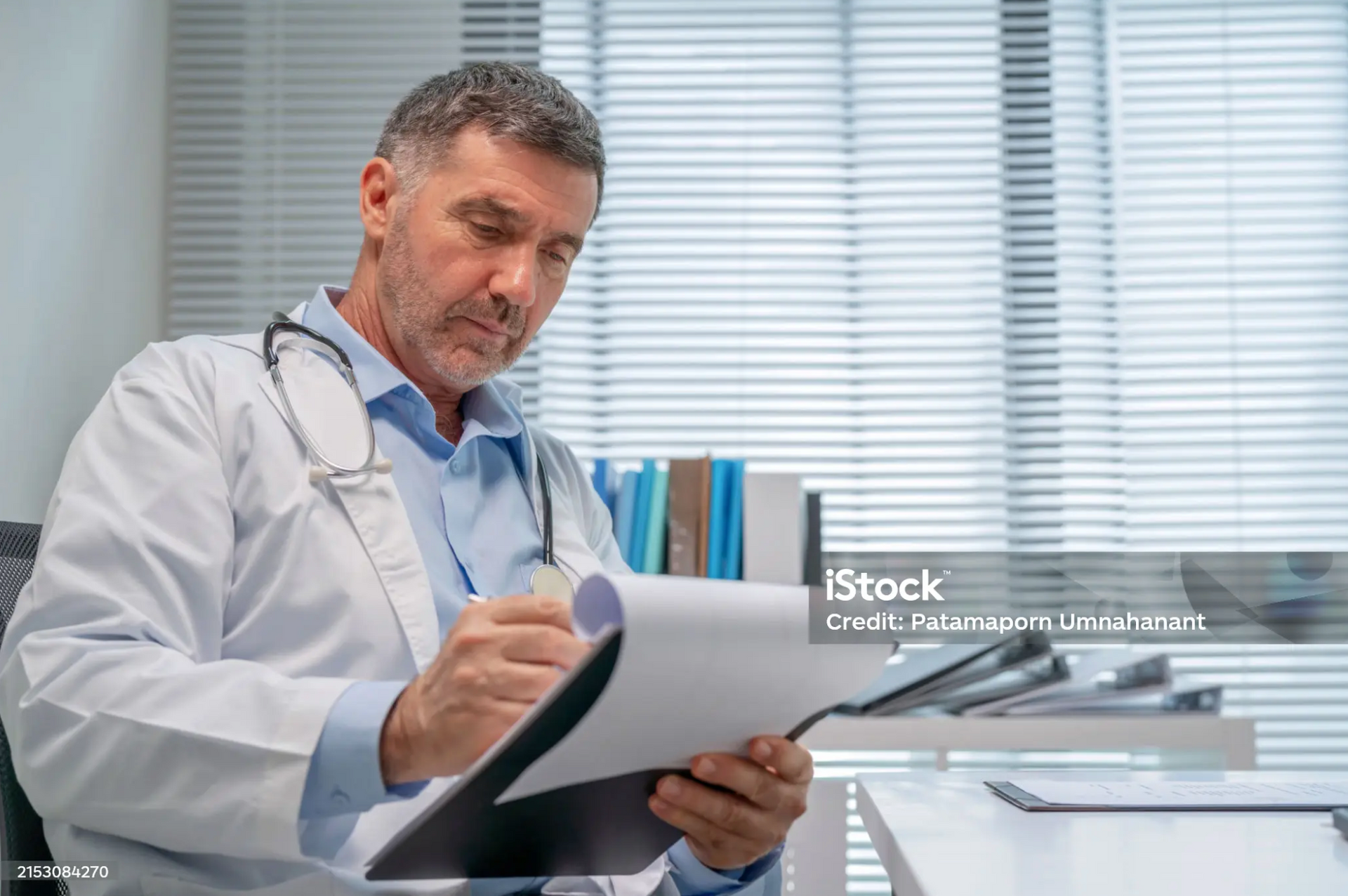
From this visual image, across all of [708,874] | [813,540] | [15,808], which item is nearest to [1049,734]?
[813,540]

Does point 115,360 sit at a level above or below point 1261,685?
above

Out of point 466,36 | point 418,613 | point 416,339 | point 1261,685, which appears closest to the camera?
point 418,613

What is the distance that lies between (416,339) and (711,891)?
685 millimetres

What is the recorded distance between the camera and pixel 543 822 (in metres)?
0.76

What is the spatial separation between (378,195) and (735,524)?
941 millimetres

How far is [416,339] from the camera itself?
129 cm

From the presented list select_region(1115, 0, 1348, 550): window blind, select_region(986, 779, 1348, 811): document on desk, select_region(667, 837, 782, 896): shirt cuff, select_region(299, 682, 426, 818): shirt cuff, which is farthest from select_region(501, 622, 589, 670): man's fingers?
select_region(1115, 0, 1348, 550): window blind

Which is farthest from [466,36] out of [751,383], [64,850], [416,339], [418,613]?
[64,850]

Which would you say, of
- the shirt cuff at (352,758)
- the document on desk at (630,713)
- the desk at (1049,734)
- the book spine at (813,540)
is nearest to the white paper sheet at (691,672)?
the document on desk at (630,713)

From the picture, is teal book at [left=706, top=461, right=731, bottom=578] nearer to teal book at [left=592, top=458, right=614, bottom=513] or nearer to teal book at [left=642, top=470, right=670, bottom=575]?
teal book at [left=642, top=470, right=670, bottom=575]

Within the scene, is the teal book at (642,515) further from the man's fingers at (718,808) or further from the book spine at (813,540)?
the man's fingers at (718,808)

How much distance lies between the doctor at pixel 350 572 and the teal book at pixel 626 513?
566mm

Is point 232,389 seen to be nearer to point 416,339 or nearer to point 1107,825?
point 416,339

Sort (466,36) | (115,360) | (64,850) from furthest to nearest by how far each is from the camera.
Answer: (466,36), (115,360), (64,850)
